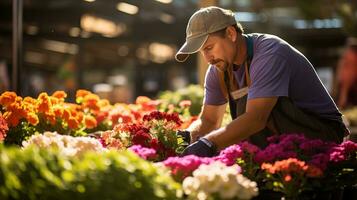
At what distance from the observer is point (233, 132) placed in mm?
4441

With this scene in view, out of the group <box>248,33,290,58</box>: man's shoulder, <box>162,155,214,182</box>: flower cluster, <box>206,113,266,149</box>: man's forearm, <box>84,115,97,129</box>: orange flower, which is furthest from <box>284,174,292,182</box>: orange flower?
<box>84,115,97,129</box>: orange flower

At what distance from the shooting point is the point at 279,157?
4.20 m

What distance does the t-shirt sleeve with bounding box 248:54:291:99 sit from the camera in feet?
15.0

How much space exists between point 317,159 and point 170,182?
1105 millimetres

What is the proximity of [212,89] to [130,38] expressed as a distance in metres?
17.5

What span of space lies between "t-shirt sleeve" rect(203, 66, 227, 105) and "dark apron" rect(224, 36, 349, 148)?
1.09ft

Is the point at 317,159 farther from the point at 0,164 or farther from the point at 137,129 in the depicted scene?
the point at 0,164

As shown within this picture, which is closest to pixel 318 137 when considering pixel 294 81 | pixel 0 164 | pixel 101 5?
pixel 294 81

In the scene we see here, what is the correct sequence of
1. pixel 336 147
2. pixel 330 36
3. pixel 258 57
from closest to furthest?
pixel 336 147, pixel 258 57, pixel 330 36

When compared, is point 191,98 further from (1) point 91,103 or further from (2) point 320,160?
(2) point 320,160

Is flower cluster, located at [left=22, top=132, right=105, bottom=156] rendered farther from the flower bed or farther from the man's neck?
the man's neck

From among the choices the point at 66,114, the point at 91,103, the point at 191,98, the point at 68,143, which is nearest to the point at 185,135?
the point at 68,143

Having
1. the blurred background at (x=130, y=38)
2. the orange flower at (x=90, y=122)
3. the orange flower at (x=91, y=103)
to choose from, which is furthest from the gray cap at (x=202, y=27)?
the blurred background at (x=130, y=38)

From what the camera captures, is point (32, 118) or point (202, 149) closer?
point (202, 149)
